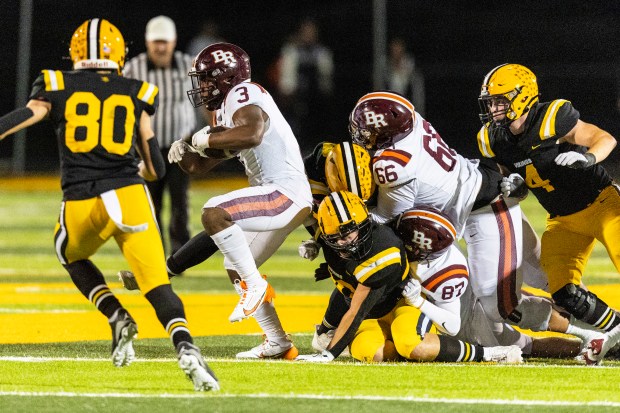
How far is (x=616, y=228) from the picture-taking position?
6.58 meters

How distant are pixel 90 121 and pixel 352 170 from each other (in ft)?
5.04

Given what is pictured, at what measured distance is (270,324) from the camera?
6383 millimetres

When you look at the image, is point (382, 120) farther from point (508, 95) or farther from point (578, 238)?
point (578, 238)

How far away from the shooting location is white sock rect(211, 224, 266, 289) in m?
6.18

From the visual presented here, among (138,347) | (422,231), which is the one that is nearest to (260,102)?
(422,231)

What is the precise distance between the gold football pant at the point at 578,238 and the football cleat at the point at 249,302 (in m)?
1.56

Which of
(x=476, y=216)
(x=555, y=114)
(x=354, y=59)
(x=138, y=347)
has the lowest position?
(x=354, y=59)

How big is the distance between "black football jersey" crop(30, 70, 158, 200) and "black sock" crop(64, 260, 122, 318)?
358 mm

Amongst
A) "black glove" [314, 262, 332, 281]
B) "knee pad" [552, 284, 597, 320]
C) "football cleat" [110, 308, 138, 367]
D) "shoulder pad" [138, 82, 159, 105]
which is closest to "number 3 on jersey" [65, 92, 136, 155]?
"shoulder pad" [138, 82, 159, 105]

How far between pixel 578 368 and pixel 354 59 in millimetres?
14410

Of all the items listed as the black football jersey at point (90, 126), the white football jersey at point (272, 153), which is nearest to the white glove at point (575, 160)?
the white football jersey at point (272, 153)

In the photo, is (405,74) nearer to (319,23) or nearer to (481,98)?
(319,23)

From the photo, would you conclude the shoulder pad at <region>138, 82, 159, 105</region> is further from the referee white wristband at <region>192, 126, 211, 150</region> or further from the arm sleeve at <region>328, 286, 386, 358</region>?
the arm sleeve at <region>328, 286, 386, 358</region>

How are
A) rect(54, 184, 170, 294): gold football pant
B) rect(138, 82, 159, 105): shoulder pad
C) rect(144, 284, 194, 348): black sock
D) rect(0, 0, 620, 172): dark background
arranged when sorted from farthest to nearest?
rect(0, 0, 620, 172): dark background, rect(138, 82, 159, 105): shoulder pad, rect(54, 184, 170, 294): gold football pant, rect(144, 284, 194, 348): black sock
